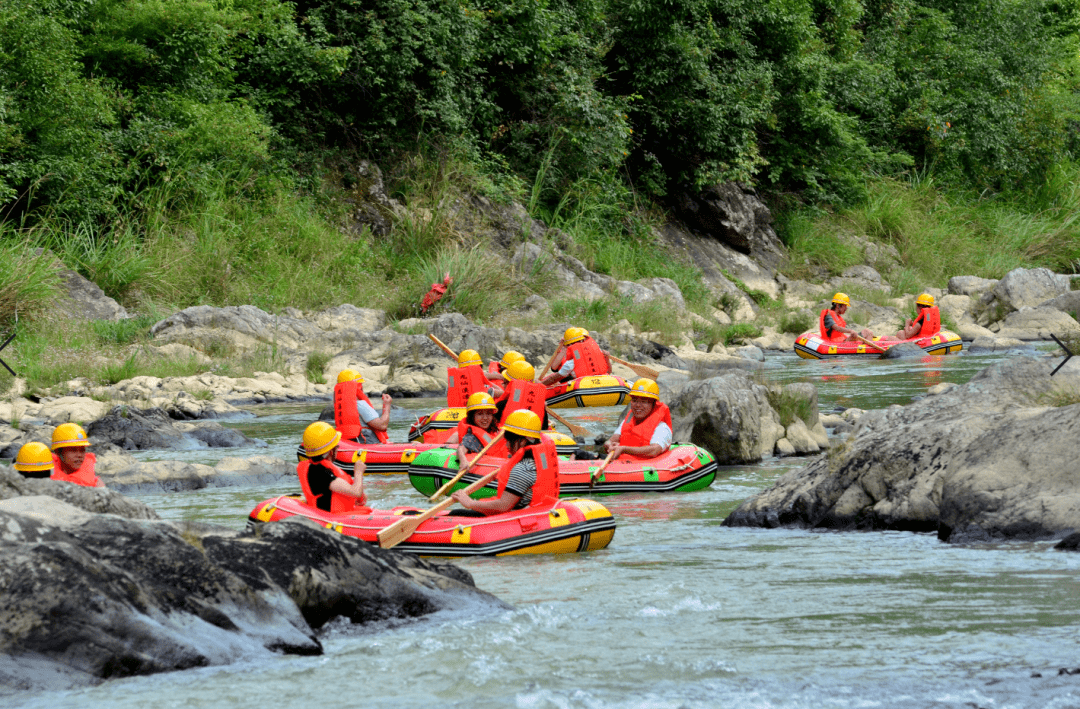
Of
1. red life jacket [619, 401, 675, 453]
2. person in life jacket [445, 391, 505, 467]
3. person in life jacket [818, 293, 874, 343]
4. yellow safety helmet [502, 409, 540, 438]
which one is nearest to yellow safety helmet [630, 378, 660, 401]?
red life jacket [619, 401, 675, 453]

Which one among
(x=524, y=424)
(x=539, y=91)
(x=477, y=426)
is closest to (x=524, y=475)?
(x=524, y=424)

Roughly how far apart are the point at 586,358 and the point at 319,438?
7.78m

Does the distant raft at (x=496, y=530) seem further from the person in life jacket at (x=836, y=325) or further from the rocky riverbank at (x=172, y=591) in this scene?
the person in life jacket at (x=836, y=325)

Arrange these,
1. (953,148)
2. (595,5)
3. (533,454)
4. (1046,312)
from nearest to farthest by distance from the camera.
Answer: (533,454) → (1046,312) → (595,5) → (953,148)

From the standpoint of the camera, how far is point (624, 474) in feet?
30.8

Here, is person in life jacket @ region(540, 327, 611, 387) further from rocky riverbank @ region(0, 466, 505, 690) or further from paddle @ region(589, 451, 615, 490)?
rocky riverbank @ region(0, 466, 505, 690)

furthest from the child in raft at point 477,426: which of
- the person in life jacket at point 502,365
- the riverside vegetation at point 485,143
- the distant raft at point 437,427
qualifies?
the riverside vegetation at point 485,143

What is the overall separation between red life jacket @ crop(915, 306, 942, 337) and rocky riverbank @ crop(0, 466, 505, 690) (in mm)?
15947

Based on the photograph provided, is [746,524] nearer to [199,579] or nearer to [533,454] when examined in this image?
[533,454]

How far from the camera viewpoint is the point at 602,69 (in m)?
24.8

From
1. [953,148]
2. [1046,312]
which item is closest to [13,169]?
[1046,312]

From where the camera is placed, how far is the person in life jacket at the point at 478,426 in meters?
8.93

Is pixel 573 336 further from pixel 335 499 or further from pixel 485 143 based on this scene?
pixel 485 143

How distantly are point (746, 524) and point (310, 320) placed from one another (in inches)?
463
